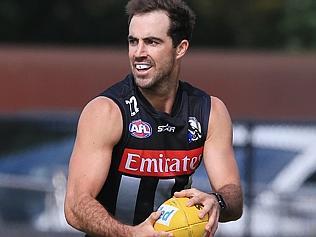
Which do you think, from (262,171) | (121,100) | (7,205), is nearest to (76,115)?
(7,205)

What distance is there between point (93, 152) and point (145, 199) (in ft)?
1.47

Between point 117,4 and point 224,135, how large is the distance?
16569 mm

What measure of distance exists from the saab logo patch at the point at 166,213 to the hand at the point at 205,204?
3.5 inches

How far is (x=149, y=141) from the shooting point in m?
6.35

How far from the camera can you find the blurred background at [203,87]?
12211 millimetres

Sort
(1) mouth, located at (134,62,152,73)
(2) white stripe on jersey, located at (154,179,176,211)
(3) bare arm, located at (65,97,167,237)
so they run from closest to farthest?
(3) bare arm, located at (65,97,167,237) < (1) mouth, located at (134,62,152,73) < (2) white stripe on jersey, located at (154,179,176,211)

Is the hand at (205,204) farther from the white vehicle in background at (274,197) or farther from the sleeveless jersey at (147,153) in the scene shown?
the white vehicle in background at (274,197)

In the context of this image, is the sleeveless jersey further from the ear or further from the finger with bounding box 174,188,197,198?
the finger with bounding box 174,188,197,198

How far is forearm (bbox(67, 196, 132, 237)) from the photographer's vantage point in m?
5.95

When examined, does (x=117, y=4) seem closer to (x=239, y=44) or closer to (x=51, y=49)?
(x=239, y=44)

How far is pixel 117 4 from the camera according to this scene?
75.4 feet

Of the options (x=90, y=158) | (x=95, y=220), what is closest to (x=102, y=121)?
(x=90, y=158)

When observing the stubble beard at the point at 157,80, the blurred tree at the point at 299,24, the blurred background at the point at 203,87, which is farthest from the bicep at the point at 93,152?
the blurred tree at the point at 299,24

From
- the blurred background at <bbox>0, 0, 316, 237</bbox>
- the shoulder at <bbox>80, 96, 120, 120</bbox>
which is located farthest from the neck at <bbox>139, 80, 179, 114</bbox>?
the blurred background at <bbox>0, 0, 316, 237</bbox>
